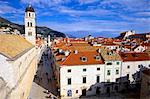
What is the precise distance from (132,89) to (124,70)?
3.51m

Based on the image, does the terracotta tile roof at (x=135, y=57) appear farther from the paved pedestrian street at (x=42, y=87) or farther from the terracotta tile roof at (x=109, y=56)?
the paved pedestrian street at (x=42, y=87)

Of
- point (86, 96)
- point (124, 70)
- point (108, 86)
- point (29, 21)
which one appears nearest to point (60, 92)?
point (86, 96)

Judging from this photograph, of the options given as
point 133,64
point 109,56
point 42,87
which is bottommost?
point 42,87

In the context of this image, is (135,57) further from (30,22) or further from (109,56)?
(30,22)

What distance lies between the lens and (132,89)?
1403 inches

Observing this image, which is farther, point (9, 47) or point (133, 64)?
point (133, 64)

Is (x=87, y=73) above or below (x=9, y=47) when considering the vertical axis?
below

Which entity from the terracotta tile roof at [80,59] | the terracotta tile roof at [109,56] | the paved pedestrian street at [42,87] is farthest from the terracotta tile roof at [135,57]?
the paved pedestrian street at [42,87]

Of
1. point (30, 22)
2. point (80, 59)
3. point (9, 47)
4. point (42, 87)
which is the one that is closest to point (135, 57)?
point (80, 59)

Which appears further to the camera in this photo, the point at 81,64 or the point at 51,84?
the point at 51,84

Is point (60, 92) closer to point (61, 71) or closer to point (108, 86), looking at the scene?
point (61, 71)

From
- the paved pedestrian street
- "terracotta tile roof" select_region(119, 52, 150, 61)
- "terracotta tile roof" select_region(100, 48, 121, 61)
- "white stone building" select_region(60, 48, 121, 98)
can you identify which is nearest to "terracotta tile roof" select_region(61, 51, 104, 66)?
"white stone building" select_region(60, 48, 121, 98)

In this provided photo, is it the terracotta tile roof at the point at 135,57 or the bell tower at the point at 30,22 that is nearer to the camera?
the terracotta tile roof at the point at 135,57

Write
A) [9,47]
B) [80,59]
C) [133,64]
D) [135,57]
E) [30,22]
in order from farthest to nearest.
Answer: [30,22] → [135,57] → [133,64] → [80,59] → [9,47]
